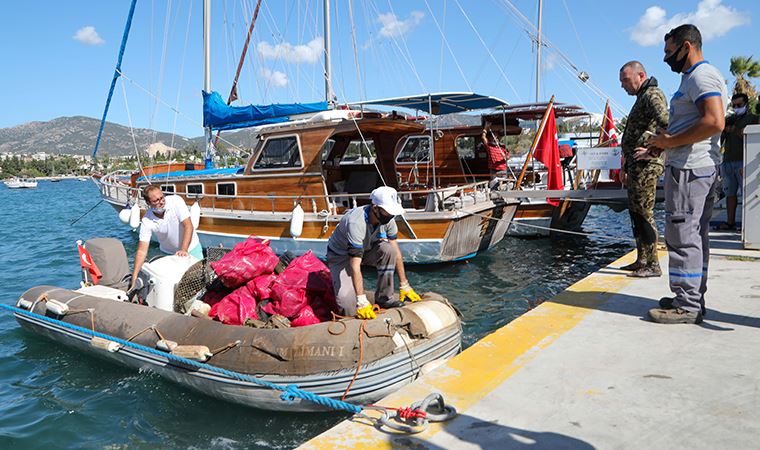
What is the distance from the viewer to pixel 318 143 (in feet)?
37.9

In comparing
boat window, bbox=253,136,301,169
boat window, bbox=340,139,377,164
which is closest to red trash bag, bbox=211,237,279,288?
boat window, bbox=253,136,301,169

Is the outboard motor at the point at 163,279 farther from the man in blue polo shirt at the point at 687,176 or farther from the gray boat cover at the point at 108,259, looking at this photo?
the man in blue polo shirt at the point at 687,176

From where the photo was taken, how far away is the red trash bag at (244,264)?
5621 mm

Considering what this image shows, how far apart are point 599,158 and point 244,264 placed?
5.60 metres

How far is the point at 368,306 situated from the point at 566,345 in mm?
1882

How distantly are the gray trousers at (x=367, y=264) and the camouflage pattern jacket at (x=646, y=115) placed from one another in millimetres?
2736

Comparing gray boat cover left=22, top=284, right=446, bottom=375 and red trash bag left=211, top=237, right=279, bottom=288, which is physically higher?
red trash bag left=211, top=237, right=279, bottom=288

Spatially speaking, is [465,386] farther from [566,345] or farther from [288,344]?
[288,344]

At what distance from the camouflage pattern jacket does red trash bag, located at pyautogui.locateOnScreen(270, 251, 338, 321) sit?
137 inches

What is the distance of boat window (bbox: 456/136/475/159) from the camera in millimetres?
16969

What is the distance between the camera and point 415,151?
17422mm

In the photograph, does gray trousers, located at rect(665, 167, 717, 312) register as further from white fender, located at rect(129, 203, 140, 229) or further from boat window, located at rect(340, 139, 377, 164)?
white fender, located at rect(129, 203, 140, 229)

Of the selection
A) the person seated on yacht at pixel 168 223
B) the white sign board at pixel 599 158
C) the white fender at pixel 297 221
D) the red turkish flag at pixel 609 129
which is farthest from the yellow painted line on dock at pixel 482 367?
the red turkish flag at pixel 609 129

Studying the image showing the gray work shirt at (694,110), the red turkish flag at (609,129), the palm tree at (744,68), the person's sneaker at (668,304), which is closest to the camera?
the gray work shirt at (694,110)
